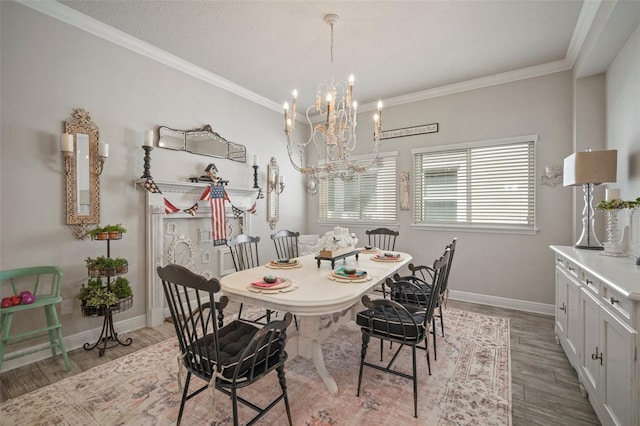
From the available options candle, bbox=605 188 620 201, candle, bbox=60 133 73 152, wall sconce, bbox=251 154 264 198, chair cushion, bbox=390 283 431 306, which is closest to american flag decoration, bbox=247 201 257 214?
wall sconce, bbox=251 154 264 198

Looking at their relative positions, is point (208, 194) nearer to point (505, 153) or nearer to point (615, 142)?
point (505, 153)

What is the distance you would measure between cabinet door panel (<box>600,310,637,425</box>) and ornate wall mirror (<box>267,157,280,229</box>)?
13.2 feet

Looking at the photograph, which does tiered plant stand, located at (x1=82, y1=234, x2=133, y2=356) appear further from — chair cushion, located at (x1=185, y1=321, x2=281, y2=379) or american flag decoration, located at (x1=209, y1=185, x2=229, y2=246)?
chair cushion, located at (x1=185, y1=321, x2=281, y2=379)

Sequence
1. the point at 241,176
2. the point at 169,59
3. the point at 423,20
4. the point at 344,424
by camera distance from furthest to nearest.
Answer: the point at 241,176 < the point at 169,59 < the point at 423,20 < the point at 344,424

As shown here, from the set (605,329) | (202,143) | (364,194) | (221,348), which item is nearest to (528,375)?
(605,329)

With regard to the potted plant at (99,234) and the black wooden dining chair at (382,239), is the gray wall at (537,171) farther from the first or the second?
the potted plant at (99,234)

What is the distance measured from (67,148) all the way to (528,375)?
426 cm

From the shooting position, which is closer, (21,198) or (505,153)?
(21,198)

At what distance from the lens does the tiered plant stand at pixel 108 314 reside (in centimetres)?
259

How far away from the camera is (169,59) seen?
3.46 meters

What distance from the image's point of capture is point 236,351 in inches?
66.6

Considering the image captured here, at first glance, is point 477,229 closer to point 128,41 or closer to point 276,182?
point 276,182

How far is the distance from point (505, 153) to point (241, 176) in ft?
11.9

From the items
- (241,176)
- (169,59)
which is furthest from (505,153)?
(169,59)
